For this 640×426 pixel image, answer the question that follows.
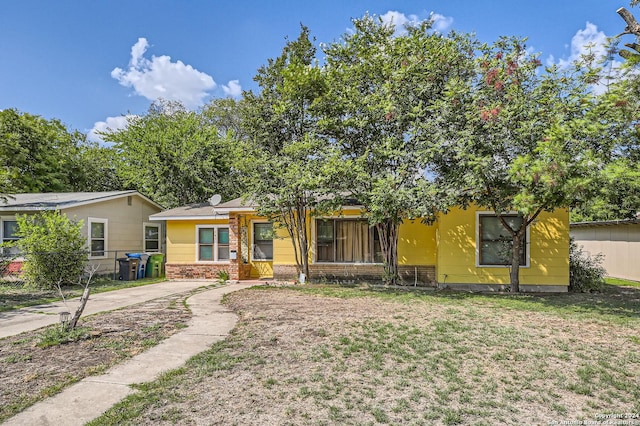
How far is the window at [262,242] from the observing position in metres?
14.5

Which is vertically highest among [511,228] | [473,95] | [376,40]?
[376,40]

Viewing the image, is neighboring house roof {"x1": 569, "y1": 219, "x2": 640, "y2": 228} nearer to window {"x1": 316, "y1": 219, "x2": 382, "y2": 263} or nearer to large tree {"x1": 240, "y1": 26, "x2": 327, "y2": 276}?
window {"x1": 316, "y1": 219, "x2": 382, "y2": 263}

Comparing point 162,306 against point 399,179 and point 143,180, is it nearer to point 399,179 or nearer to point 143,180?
point 399,179

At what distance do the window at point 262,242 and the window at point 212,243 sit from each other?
3.88ft

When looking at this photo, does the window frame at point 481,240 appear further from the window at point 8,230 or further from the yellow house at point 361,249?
the window at point 8,230

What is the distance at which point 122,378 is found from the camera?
4.40m

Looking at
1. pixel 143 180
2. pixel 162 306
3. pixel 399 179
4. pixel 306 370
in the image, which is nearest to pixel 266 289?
pixel 162 306

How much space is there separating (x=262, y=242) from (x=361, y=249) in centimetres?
369

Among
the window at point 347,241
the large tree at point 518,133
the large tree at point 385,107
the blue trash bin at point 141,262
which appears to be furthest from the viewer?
the blue trash bin at point 141,262

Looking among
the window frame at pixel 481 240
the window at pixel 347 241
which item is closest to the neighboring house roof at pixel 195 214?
the window at pixel 347 241

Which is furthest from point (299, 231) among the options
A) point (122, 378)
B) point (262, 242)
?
point (122, 378)

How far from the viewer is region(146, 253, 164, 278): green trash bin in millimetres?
15820

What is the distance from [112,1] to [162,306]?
9.60 metres

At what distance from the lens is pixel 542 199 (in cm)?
838
